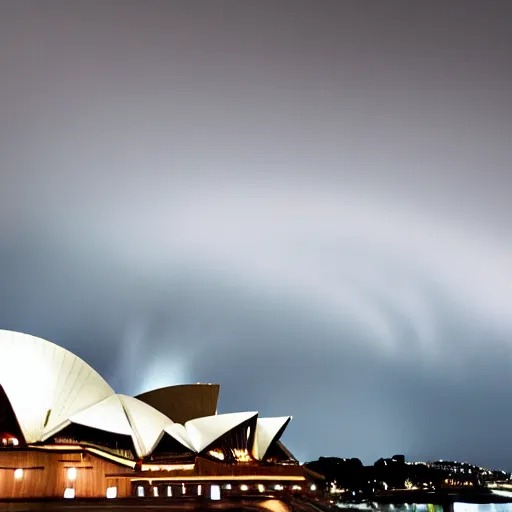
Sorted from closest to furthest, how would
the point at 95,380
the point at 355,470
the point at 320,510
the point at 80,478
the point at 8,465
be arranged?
the point at 320,510
the point at 8,465
the point at 80,478
the point at 95,380
the point at 355,470

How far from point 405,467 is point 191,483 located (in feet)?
378

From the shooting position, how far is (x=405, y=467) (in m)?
150

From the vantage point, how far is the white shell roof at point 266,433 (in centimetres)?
5819

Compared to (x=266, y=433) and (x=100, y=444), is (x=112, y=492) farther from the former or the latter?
(x=266, y=433)

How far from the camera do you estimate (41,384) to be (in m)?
48.3

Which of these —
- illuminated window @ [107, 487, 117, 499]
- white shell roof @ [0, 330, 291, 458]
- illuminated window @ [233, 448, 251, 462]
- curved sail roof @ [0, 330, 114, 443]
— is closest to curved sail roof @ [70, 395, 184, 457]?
white shell roof @ [0, 330, 291, 458]

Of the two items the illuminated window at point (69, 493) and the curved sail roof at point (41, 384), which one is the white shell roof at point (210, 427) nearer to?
the curved sail roof at point (41, 384)

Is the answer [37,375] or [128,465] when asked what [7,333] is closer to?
[37,375]

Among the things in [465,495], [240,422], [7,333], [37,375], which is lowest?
[465,495]

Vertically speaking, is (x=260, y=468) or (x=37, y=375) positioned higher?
(x=37, y=375)

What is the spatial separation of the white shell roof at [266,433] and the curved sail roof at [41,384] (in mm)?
16053

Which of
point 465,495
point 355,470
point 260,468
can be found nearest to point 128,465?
point 260,468

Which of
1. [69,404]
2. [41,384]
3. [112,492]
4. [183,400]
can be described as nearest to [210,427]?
[183,400]

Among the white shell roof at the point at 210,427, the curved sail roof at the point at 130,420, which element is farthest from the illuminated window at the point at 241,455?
the curved sail roof at the point at 130,420
